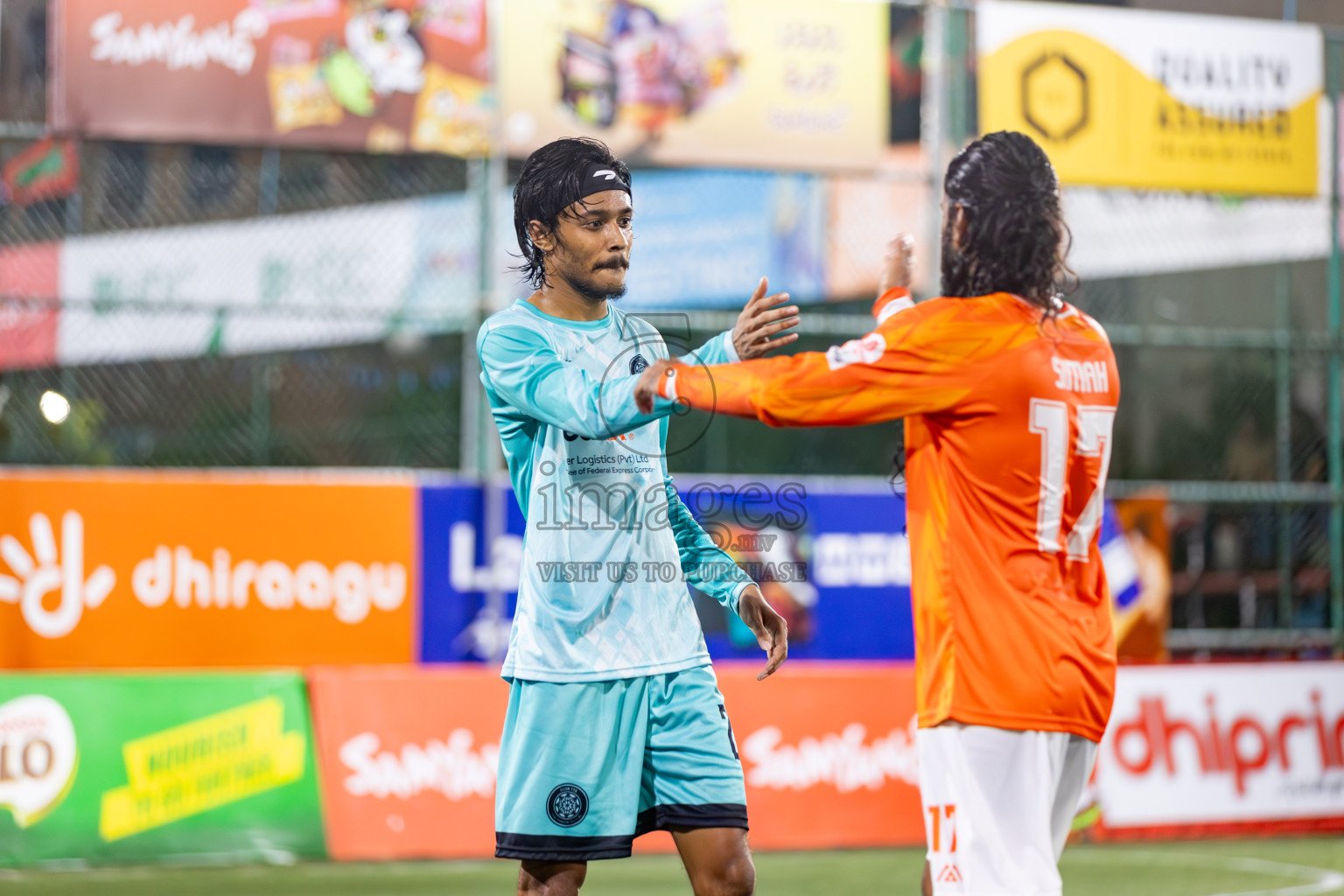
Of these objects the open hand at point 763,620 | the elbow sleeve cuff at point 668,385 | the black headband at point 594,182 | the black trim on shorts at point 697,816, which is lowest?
the black trim on shorts at point 697,816

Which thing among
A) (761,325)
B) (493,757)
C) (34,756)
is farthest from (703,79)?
(761,325)

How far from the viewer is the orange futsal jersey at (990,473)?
2980 millimetres

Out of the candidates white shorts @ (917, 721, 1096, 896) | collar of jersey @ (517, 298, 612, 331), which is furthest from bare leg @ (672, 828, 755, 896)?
collar of jersey @ (517, 298, 612, 331)

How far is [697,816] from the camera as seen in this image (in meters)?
3.60

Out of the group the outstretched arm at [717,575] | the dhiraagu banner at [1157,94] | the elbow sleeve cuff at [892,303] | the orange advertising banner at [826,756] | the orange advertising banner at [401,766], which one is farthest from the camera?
the dhiraagu banner at [1157,94]

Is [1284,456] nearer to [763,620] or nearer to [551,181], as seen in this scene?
[763,620]

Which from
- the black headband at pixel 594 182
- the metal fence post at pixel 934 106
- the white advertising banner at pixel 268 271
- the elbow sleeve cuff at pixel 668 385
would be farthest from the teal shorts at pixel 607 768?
the metal fence post at pixel 934 106

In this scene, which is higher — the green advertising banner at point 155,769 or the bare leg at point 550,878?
the bare leg at point 550,878

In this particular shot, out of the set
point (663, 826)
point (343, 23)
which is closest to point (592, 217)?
point (663, 826)

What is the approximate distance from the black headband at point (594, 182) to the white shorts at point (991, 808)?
4.84 feet

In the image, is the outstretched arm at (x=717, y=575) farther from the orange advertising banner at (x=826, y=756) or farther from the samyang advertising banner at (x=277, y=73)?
the samyang advertising banner at (x=277, y=73)

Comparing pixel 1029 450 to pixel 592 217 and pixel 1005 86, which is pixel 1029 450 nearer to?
pixel 592 217

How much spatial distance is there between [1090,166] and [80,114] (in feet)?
19.8

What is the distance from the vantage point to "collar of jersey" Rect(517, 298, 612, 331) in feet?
12.2
